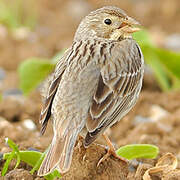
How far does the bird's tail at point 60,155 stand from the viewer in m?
4.12

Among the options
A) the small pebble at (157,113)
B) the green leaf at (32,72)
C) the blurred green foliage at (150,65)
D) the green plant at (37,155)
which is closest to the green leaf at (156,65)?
the blurred green foliage at (150,65)

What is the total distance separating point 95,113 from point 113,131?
Answer: 225cm

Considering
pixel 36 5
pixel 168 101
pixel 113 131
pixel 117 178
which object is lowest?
pixel 117 178

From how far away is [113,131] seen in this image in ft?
22.0

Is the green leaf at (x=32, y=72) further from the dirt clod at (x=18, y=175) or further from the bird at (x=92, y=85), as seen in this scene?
the dirt clod at (x=18, y=175)

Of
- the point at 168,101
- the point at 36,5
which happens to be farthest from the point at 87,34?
the point at 36,5

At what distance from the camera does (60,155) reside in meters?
4.19

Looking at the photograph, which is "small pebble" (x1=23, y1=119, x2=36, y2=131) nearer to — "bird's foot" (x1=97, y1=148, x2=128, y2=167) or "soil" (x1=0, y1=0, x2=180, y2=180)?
"soil" (x1=0, y1=0, x2=180, y2=180)

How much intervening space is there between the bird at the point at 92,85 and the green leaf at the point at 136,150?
6.7 inches

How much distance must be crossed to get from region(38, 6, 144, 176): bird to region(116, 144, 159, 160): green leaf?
0.17 metres

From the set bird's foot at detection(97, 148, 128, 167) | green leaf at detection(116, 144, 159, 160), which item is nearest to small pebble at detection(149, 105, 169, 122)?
green leaf at detection(116, 144, 159, 160)

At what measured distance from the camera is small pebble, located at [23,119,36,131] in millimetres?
6512

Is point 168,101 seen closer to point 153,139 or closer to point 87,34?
point 153,139

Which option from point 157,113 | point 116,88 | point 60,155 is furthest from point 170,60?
point 60,155
